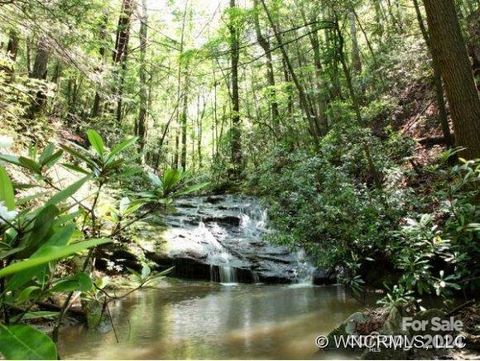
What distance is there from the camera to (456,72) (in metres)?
5.08

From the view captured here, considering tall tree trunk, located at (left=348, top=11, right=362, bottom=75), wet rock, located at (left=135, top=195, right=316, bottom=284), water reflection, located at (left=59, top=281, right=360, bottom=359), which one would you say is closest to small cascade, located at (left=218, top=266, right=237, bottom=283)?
wet rock, located at (left=135, top=195, right=316, bottom=284)

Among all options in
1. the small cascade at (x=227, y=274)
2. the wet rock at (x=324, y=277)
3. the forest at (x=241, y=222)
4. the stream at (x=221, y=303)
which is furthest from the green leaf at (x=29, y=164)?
the small cascade at (x=227, y=274)

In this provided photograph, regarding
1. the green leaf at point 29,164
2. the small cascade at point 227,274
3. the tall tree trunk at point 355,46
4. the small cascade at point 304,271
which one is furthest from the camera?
the tall tree trunk at point 355,46

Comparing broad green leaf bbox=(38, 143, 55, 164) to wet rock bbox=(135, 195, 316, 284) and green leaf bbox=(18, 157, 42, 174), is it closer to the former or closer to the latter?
green leaf bbox=(18, 157, 42, 174)

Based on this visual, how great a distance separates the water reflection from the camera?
5.34 meters

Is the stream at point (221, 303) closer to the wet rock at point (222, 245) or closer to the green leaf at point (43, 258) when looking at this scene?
the wet rock at point (222, 245)

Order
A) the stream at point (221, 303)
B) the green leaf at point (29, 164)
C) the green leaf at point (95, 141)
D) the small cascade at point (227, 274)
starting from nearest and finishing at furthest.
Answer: the green leaf at point (29, 164), the green leaf at point (95, 141), the stream at point (221, 303), the small cascade at point (227, 274)

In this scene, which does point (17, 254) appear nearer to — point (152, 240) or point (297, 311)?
point (297, 311)

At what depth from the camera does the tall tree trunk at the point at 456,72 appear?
503 centimetres

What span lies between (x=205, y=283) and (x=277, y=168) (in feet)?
15.1

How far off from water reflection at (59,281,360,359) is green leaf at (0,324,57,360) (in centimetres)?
447

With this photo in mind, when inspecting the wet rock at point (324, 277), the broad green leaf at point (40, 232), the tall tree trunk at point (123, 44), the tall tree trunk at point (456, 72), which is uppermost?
the tall tree trunk at point (123, 44)

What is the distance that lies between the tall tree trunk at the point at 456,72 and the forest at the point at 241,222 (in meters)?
0.02

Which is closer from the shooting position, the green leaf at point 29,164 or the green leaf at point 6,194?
the green leaf at point 6,194
